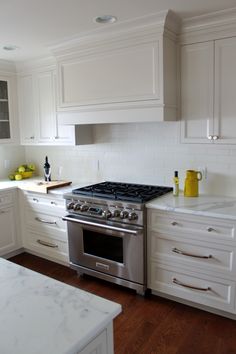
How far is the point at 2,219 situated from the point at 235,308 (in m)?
2.67

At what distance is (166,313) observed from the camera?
8.58 feet

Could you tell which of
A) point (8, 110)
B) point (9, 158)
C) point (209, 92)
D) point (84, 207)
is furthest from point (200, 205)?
point (9, 158)

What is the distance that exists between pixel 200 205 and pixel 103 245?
1043mm

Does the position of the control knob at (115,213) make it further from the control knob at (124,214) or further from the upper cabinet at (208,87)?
the upper cabinet at (208,87)

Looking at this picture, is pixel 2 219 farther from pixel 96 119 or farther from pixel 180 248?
pixel 180 248

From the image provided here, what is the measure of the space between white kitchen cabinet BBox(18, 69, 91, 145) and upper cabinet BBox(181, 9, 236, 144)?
53.0 inches

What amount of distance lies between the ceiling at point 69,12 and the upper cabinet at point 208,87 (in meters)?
0.27

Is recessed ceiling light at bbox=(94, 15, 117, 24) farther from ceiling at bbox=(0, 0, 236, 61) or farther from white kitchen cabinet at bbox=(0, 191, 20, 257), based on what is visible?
white kitchen cabinet at bbox=(0, 191, 20, 257)

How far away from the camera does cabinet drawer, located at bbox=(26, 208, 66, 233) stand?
343 cm

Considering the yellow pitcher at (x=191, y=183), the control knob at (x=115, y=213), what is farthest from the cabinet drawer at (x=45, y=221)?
the yellow pitcher at (x=191, y=183)

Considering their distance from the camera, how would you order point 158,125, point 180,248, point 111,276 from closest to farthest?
point 180,248
point 111,276
point 158,125

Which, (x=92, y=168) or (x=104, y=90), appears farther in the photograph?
(x=92, y=168)

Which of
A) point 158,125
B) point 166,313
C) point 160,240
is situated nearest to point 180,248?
point 160,240

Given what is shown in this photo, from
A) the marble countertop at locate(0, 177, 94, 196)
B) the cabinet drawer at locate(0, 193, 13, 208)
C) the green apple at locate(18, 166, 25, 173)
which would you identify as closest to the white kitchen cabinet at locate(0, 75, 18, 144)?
the green apple at locate(18, 166, 25, 173)
